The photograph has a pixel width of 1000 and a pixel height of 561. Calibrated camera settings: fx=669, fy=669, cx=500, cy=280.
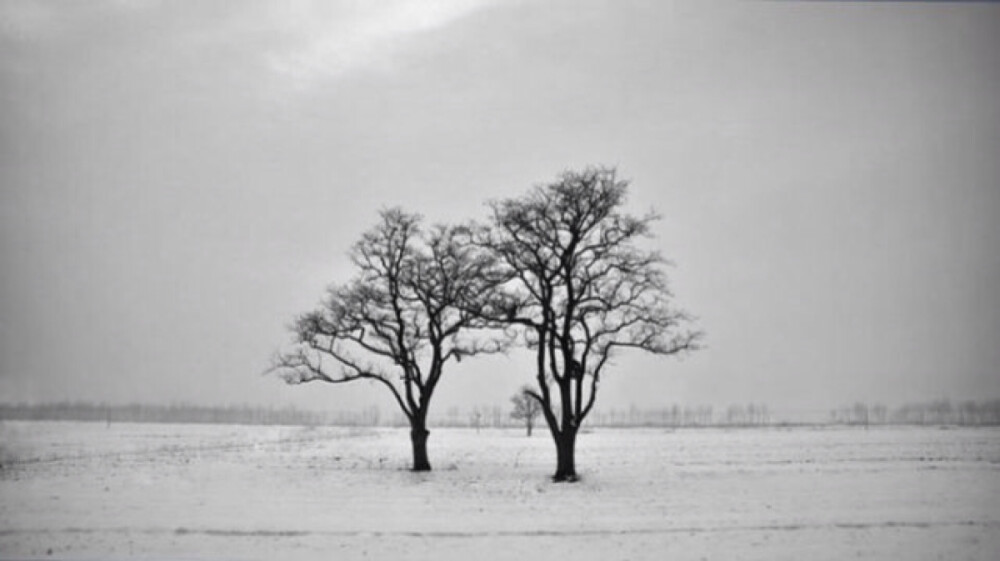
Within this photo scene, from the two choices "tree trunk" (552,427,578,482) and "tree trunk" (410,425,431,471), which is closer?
"tree trunk" (552,427,578,482)

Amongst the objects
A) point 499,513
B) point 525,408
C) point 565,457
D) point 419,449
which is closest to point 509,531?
point 499,513

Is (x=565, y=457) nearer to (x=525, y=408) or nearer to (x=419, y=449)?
(x=419, y=449)

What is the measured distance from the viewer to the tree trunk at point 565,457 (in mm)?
29203

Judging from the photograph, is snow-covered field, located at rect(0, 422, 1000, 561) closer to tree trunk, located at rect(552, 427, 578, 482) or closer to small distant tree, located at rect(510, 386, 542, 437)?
tree trunk, located at rect(552, 427, 578, 482)

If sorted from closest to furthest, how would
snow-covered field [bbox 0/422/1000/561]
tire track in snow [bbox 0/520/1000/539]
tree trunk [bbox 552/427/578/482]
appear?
snow-covered field [bbox 0/422/1000/561], tire track in snow [bbox 0/520/1000/539], tree trunk [bbox 552/427/578/482]

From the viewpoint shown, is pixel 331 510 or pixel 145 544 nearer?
pixel 145 544

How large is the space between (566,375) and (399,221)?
11.8m

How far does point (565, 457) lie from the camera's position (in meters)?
29.5

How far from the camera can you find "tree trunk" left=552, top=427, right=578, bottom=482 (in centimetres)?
2920

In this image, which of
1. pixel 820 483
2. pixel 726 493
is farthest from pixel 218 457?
pixel 820 483

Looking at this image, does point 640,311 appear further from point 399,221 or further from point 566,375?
point 399,221

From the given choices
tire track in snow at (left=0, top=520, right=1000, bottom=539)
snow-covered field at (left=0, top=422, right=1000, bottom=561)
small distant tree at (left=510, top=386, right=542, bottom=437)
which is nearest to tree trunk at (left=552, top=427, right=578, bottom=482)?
snow-covered field at (left=0, top=422, right=1000, bottom=561)

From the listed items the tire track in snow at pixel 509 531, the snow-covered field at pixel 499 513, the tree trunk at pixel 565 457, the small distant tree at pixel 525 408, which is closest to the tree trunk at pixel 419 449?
the snow-covered field at pixel 499 513

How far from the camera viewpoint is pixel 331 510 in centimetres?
2097
